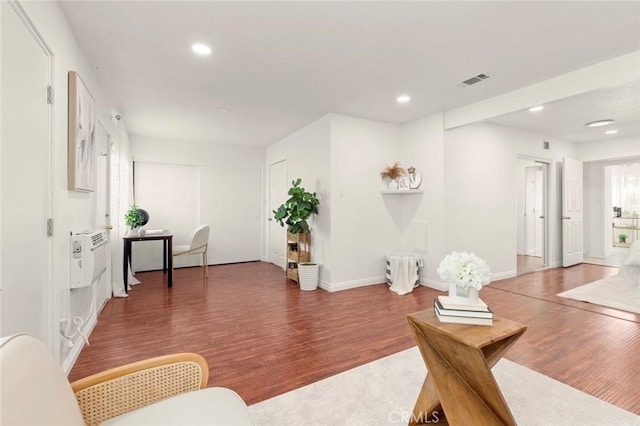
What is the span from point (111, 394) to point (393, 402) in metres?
1.49

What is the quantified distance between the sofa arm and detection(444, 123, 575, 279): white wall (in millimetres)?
3811

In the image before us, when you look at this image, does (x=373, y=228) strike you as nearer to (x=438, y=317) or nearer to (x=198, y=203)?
(x=438, y=317)

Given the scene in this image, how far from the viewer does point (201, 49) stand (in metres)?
2.54

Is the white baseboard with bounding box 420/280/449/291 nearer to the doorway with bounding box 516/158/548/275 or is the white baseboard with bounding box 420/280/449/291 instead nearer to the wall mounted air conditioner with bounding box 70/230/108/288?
the doorway with bounding box 516/158/548/275

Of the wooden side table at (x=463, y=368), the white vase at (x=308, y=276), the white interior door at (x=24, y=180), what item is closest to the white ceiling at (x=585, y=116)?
the wooden side table at (x=463, y=368)

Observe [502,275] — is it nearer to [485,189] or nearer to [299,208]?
[485,189]

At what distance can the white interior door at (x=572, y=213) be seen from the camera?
5695mm

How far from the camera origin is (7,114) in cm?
136

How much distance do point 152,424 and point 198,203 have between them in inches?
219

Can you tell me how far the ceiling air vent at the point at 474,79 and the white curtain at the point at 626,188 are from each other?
23.6 ft

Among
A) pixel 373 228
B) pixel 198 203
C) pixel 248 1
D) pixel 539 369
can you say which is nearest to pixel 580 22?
pixel 248 1

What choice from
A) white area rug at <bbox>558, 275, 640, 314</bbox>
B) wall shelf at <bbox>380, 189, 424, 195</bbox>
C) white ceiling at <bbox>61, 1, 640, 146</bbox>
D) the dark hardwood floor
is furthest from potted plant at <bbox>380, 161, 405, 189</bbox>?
white area rug at <bbox>558, 275, 640, 314</bbox>

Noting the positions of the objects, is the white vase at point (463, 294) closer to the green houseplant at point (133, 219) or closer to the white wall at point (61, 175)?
the white wall at point (61, 175)

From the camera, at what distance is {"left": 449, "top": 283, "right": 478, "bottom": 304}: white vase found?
4.98 ft
